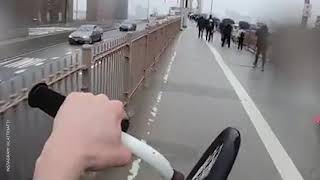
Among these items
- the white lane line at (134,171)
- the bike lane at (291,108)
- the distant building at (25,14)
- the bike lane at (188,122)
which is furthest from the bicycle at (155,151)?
the distant building at (25,14)

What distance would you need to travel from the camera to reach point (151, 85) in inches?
518

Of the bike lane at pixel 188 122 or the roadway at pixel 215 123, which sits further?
the bike lane at pixel 188 122

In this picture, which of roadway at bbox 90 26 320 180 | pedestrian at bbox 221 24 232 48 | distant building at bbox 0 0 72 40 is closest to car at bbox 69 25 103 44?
distant building at bbox 0 0 72 40

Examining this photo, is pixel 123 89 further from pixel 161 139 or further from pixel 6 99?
pixel 6 99

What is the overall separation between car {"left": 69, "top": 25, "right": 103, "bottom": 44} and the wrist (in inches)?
1236

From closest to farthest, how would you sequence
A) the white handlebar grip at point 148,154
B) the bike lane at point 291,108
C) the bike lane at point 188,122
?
1. the white handlebar grip at point 148,154
2. the bike lane at point 188,122
3. the bike lane at point 291,108

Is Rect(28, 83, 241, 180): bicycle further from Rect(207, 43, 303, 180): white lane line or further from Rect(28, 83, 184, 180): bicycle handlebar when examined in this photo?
Rect(207, 43, 303, 180): white lane line

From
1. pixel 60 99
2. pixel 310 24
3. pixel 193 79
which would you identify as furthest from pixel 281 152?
pixel 193 79

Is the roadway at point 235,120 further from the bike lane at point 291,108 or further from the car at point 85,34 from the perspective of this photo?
the car at point 85,34

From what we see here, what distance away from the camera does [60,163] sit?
3.73 feet

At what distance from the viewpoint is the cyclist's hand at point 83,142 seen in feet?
3.76

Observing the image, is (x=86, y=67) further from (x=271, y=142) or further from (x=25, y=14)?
(x=25, y=14)

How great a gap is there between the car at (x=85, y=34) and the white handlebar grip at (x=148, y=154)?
31184 mm

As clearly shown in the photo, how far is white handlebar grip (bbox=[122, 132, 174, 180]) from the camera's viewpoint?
125 centimetres
